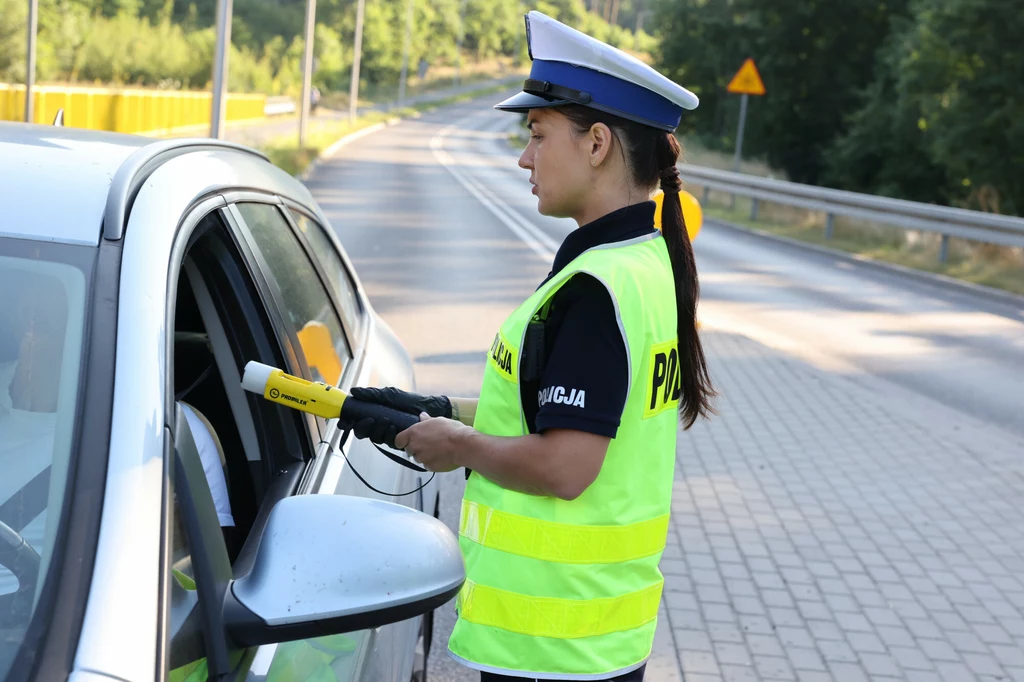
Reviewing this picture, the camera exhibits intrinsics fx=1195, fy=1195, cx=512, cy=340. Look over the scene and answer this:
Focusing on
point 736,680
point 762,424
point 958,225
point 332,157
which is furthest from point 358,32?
point 736,680

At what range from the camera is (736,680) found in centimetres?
411

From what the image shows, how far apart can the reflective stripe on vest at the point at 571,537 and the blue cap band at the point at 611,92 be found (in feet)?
0.79

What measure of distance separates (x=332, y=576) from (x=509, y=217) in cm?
2001

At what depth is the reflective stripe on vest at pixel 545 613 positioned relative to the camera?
6.84 ft

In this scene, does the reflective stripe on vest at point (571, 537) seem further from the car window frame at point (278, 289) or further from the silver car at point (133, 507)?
the car window frame at point (278, 289)

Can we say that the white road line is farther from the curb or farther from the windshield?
the windshield

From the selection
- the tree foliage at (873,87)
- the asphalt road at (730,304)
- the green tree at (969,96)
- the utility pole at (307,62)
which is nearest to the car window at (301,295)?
the asphalt road at (730,304)

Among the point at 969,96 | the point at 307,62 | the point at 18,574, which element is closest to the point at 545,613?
the point at 18,574

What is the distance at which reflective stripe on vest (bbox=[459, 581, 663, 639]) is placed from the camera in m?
2.08

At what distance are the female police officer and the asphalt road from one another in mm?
1936

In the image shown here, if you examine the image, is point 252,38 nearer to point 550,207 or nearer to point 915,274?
point 915,274

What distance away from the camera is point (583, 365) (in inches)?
76.8

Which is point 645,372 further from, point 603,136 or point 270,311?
point 270,311

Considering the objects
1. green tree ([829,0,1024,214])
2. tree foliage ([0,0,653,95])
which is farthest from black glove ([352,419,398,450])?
green tree ([829,0,1024,214])
